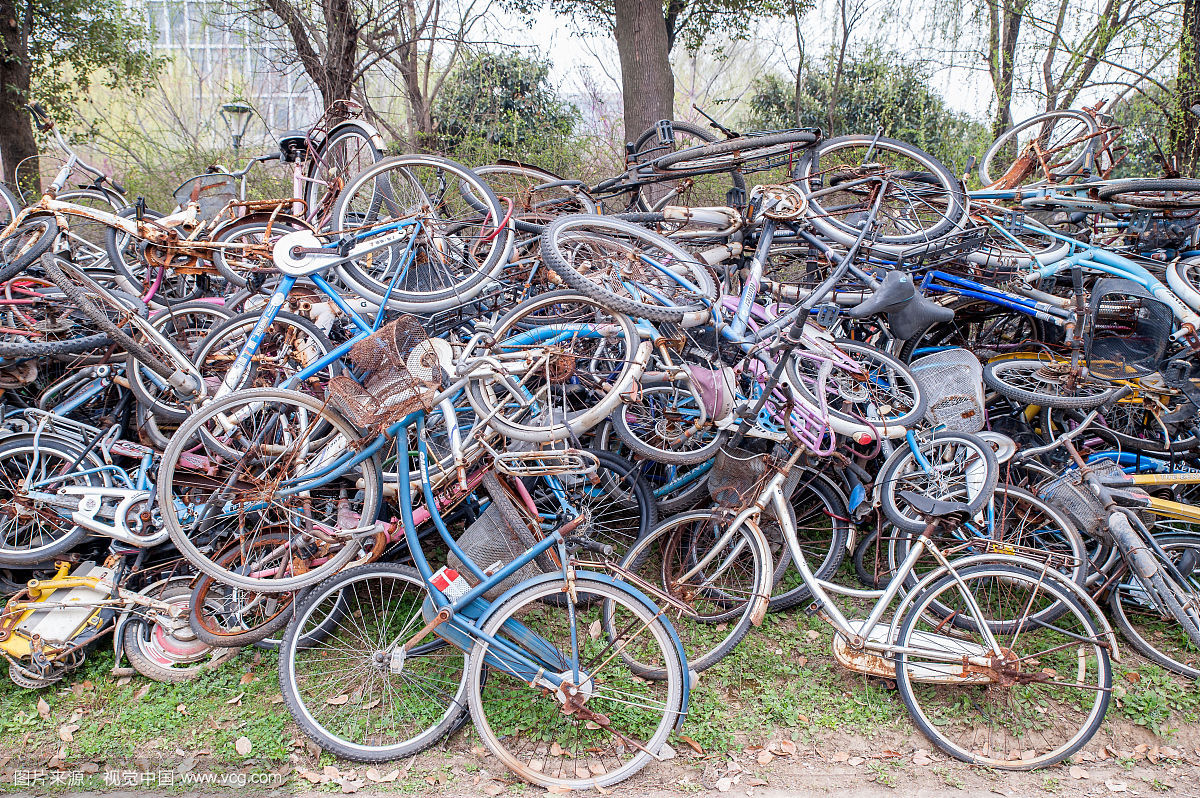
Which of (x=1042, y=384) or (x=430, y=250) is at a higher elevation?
(x=430, y=250)

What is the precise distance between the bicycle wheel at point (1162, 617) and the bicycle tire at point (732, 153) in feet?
13.3

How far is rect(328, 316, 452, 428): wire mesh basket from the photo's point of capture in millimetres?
3672

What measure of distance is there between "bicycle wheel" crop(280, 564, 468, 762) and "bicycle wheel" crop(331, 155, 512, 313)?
205cm

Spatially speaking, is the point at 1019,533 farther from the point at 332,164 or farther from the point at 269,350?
the point at 332,164

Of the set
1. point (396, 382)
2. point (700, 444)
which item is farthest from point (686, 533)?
point (396, 382)

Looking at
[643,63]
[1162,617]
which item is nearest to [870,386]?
[1162,617]

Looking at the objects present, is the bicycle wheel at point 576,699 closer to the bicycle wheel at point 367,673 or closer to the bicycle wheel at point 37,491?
the bicycle wheel at point 367,673

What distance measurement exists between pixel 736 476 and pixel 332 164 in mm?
5000

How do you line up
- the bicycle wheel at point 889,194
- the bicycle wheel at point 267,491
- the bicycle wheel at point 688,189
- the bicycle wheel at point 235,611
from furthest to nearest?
the bicycle wheel at point 688,189 < the bicycle wheel at point 889,194 < the bicycle wheel at point 235,611 < the bicycle wheel at point 267,491

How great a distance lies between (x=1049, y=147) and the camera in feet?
25.3

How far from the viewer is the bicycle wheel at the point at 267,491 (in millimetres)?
3793

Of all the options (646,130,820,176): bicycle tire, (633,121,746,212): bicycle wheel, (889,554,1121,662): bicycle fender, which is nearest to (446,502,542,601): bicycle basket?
(889,554,1121,662): bicycle fender

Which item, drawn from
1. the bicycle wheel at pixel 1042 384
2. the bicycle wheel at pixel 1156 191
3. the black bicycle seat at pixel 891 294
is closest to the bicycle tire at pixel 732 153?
the black bicycle seat at pixel 891 294

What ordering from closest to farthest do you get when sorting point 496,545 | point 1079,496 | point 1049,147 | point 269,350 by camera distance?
point 496,545 < point 1079,496 < point 269,350 < point 1049,147
